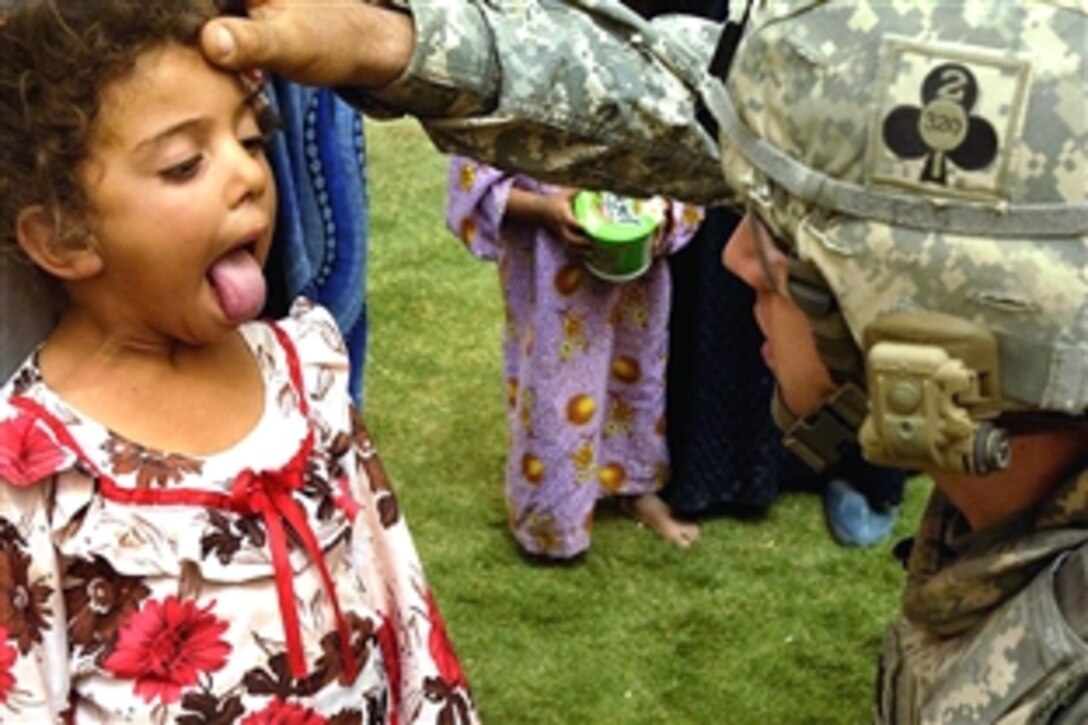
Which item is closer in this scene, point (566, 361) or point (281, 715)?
point (281, 715)

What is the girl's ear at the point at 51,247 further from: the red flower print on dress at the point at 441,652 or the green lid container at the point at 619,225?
the green lid container at the point at 619,225

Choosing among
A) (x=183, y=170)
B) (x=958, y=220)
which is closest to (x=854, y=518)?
(x=183, y=170)

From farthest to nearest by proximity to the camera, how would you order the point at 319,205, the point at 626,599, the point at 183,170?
1. the point at 626,599
2. the point at 319,205
3. the point at 183,170

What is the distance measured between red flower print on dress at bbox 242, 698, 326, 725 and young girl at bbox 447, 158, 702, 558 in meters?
1.69

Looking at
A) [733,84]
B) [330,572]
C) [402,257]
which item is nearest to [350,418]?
[330,572]

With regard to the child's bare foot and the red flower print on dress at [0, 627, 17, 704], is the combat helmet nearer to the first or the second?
the red flower print on dress at [0, 627, 17, 704]

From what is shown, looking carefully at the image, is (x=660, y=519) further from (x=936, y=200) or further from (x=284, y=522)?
(x=936, y=200)

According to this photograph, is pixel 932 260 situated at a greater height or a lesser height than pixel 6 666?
greater

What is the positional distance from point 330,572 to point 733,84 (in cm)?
85

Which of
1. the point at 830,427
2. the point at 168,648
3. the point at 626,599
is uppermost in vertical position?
the point at 830,427

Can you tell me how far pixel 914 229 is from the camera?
169cm

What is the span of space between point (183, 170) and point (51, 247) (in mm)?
190

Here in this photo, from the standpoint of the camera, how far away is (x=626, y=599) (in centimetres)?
415

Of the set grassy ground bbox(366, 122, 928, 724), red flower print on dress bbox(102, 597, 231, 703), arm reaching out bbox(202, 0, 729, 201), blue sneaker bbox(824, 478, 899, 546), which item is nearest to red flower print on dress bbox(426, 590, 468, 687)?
red flower print on dress bbox(102, 597, 231, 703)
